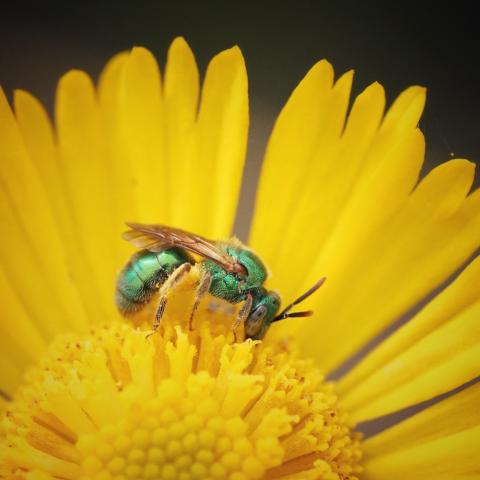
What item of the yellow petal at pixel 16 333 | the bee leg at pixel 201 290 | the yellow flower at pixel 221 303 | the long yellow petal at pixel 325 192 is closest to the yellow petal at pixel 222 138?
the yellow flower at pixel 221 303

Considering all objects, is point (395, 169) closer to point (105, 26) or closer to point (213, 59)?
point (213, 59)

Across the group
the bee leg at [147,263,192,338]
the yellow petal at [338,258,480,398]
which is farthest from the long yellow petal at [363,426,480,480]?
the bee leg at [147,263,192,338]

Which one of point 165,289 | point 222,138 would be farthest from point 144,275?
point 222,138

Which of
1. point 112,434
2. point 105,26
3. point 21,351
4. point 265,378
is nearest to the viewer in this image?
point 112,434

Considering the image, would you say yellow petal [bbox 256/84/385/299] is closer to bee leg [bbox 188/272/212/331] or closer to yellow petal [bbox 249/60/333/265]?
yellow petal [bbox 249/60/333/265]

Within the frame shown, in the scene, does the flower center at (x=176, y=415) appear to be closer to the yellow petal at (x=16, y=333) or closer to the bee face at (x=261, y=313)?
the bee face at (x=261, y=313)

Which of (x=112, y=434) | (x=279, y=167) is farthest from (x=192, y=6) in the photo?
(x=112, y=434)
